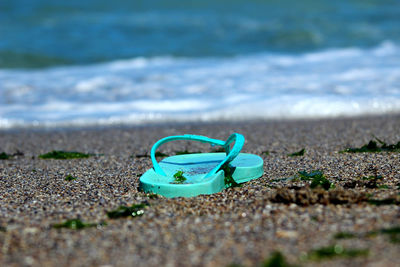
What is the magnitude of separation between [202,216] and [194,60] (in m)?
8.77

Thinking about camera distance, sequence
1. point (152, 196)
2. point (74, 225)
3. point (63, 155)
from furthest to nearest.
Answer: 1. point (63, 155)
2. point (152, 196)
3. point (74, 225)

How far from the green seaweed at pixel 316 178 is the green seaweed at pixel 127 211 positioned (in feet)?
2.95

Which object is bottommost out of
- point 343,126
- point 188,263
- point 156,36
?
point 188,263

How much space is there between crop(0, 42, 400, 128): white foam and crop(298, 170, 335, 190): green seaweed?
325 cm

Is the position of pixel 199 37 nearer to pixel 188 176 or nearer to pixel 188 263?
pixel 188 176

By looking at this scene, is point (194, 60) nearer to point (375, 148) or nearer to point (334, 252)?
point (375, 148)

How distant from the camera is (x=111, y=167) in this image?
3.42 meters

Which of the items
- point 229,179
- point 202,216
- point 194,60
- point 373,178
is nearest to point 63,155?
point 229,179

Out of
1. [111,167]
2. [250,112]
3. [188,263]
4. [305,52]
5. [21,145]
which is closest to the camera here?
[188,263]

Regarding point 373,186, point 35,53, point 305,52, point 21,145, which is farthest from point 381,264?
point 35,53

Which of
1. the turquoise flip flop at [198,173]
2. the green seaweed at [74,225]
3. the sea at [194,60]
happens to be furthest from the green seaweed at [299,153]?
the sea at [194,60]

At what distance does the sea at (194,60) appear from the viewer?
627 centimetres

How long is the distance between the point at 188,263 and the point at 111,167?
1923 millimetres

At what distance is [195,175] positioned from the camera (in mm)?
2688
